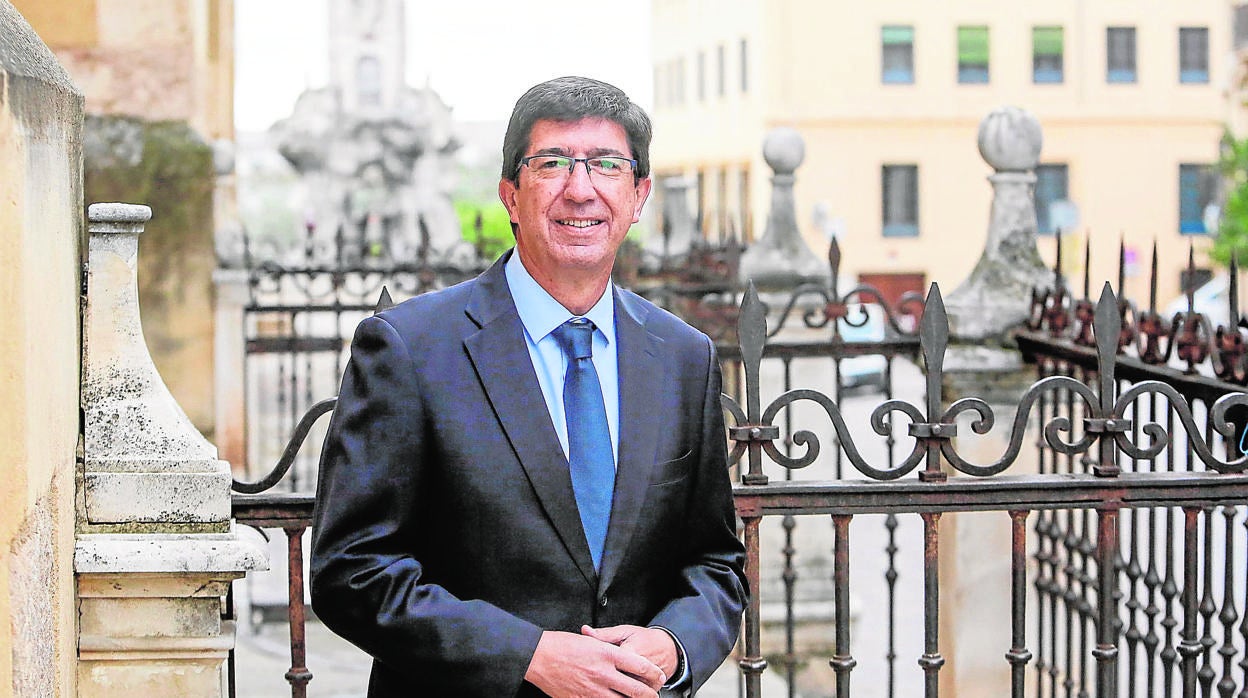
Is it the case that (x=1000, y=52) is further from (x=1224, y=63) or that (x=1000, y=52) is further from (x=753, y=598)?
(x=753, y=598)

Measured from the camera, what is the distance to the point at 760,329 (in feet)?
12.0

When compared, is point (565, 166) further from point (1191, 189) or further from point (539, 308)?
point (1191, 189)

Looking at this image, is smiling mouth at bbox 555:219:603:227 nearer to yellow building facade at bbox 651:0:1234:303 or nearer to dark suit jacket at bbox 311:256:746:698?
dark suit jacket at bbox 311:256:746:698

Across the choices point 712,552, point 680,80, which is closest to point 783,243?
point 712,552

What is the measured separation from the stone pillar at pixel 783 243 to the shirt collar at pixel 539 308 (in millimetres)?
6251

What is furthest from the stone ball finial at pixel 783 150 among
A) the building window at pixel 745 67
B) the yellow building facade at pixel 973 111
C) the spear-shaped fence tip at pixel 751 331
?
the building window at pixel 745 67

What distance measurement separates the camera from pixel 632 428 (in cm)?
274

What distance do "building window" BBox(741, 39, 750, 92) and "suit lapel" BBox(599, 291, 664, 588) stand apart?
4242 cm

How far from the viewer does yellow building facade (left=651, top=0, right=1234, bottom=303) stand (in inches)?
1670

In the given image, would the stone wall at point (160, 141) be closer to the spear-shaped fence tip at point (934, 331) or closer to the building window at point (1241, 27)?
the spear-shaped fence tip at point (934, 331)

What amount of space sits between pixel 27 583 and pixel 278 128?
24.5 metres

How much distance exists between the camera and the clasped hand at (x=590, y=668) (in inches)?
103

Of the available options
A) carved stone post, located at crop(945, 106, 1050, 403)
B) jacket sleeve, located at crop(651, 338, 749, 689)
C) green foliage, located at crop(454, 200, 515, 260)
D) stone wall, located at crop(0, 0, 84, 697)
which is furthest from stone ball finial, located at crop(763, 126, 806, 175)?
jacket sleeve, located at crop(651, 338, 749, 689)

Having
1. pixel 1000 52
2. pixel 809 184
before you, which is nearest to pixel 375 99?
pixel 809 184
